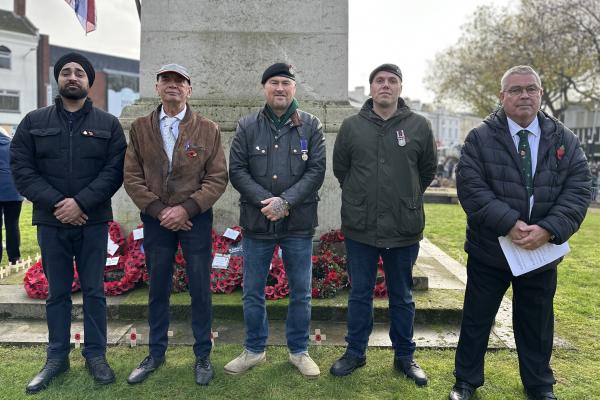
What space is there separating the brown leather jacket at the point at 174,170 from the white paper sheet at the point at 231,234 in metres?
1.99

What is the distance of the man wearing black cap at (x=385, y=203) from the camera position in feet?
11.7

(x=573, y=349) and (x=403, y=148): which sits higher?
(x=403, y=148)

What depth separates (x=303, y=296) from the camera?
371 centimetres

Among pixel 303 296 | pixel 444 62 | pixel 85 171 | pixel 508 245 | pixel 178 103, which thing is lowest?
pixel 303 296

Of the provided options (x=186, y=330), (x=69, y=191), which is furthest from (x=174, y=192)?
(x=186, y=330)

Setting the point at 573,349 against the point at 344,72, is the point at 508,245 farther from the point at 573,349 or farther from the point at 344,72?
the point at 344,72

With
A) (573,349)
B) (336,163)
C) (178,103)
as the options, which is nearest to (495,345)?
(573,349)

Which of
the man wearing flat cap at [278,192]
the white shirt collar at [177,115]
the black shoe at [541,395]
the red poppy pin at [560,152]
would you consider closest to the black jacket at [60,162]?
the white shirt collar at [177,115]

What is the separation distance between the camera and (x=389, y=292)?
368 cm

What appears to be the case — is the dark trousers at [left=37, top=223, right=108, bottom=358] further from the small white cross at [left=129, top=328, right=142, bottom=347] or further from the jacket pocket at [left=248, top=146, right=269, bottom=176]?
the jacket pocket at [left=248, top=146, right=269, bottom=176]

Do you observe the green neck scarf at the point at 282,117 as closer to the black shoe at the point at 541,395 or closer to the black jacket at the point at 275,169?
the black jacket at the point at 275,169

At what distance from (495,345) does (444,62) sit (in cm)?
3105

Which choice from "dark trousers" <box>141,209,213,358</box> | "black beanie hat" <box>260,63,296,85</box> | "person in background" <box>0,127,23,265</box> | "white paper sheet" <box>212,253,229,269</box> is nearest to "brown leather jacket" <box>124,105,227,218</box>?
"dark trousers" <box>141,209,213,358</box>

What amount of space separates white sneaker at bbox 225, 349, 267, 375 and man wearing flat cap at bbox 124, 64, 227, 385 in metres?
0.15
